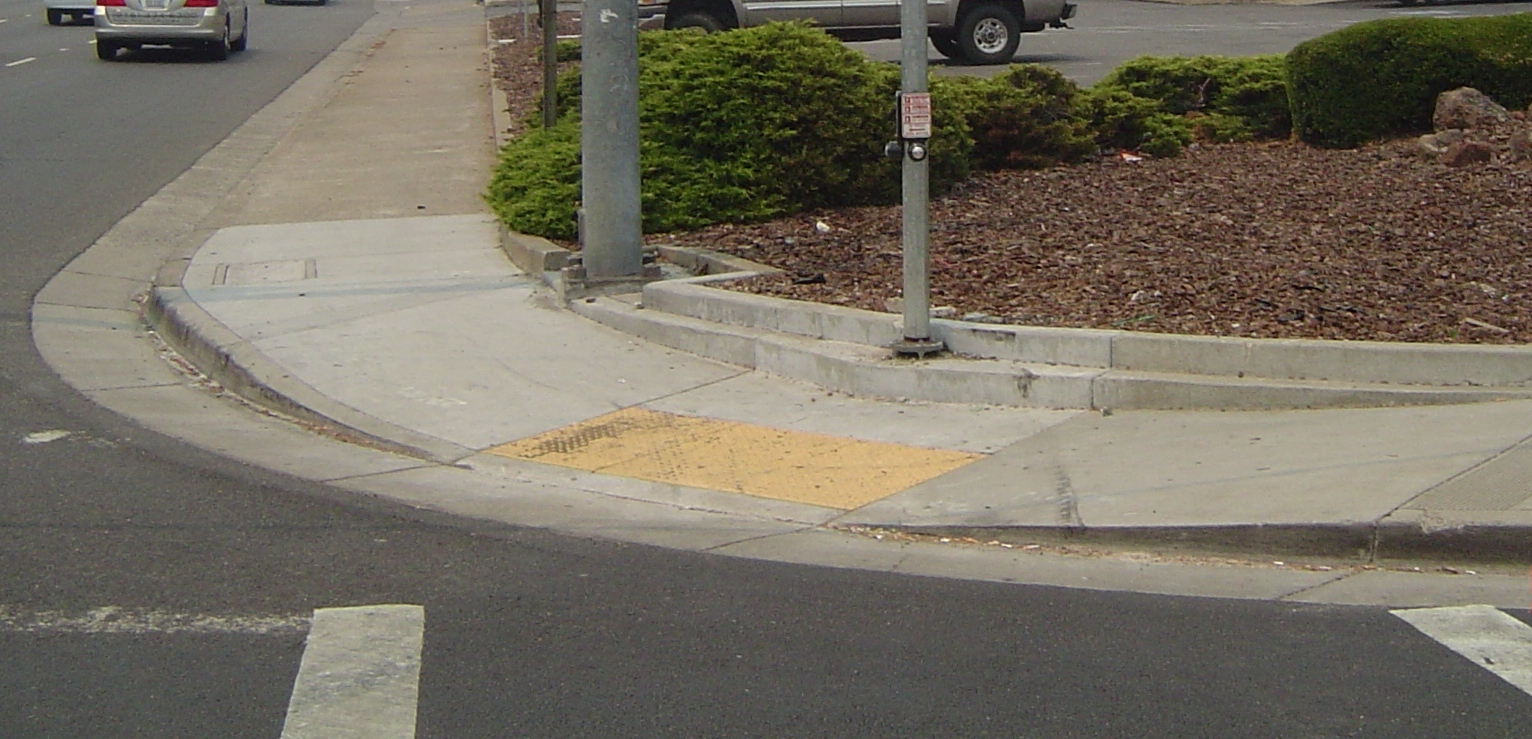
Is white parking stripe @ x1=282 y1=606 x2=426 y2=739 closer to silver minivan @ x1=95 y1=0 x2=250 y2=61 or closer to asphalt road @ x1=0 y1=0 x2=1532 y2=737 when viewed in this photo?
asphalt road @ x1=0 y1=0 x2=1532 y2=737

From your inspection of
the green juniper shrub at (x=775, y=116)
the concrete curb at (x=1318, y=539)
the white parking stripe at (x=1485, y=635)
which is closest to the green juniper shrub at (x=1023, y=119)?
the green juniper shrub at (x=775, y=116)

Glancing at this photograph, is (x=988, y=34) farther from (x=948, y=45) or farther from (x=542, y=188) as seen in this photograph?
(x=542, y=188)

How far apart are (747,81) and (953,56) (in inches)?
514

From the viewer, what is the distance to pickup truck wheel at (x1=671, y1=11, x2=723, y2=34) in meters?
22.3

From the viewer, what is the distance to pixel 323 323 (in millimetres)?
9992

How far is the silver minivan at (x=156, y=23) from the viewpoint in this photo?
27.0 metres

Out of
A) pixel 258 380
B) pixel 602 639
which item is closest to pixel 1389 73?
pixel 258 380

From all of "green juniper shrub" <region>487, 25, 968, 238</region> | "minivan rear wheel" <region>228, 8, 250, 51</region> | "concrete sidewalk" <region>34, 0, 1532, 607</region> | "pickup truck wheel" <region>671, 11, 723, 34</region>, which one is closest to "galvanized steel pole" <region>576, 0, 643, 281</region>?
"concrete sidewalk" <region>34, 0, 1532, 607</region>

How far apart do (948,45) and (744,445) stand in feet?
57.2

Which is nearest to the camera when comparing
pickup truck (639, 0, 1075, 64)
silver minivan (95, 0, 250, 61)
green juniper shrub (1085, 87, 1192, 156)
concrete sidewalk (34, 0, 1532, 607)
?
concrete sidewalk (34, 0, 1532, 607)

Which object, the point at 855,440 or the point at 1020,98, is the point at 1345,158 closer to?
the point at 1020,98

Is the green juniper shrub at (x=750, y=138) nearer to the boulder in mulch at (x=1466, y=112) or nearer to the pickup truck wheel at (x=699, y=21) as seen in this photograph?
the boulder in mulch at (x=1466, y=112)

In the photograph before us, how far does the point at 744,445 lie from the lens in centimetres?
757

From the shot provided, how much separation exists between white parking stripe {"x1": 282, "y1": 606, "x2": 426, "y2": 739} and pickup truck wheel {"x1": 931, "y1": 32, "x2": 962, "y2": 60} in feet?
62.6
